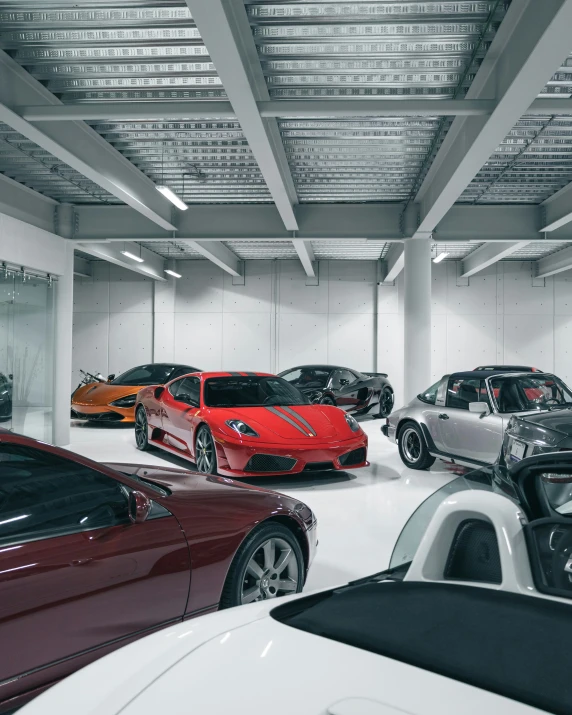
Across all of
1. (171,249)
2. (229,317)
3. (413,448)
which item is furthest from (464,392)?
(229,317)

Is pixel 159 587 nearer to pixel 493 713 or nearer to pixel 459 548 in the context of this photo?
pixel 459 548

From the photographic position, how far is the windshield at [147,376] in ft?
37.4

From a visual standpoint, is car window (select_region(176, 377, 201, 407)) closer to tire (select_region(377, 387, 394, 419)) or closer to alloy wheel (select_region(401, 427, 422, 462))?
alloy wheel (select_region(401, 427, 422, 462))

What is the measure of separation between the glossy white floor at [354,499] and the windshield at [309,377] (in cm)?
298

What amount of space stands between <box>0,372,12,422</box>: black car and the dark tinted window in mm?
2643

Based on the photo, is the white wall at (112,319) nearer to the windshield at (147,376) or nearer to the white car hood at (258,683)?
the windshield at (147,376)

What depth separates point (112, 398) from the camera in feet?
35.4

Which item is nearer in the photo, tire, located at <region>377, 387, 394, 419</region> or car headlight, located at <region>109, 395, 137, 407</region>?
car headlight, located at <region>109, 395, 137, 407</region>

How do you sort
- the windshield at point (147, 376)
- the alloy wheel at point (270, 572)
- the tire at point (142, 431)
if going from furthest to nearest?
the windshield at point (147, 376) < the tire at point (142, 431) < the alloy wheel at point (270, 572)

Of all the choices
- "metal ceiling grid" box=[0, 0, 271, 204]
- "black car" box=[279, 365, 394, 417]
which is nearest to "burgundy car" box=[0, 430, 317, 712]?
"metal ceiling grid" box=[0, 0, 271, 204]

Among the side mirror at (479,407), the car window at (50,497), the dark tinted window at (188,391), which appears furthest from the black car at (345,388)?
the car window at (50,497)

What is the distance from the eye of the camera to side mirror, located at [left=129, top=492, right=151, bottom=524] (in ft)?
7.45

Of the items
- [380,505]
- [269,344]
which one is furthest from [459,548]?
[269,344]

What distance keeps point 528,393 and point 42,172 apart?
7132mm
